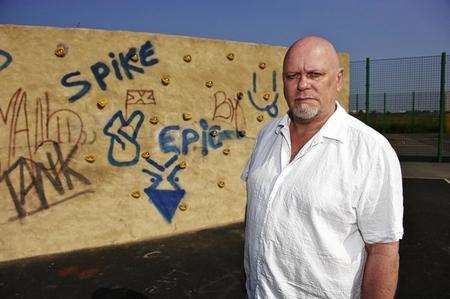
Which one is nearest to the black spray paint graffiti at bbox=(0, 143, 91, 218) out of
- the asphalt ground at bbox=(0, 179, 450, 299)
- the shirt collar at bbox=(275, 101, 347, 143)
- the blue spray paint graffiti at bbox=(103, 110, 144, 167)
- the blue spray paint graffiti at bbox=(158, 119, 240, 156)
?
the blue spray paint graffiti at bbox=(103, 110, 144, 167)

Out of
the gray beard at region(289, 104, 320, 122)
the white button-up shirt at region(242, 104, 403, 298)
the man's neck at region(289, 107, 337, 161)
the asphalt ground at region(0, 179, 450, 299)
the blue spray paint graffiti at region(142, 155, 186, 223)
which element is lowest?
the asphalt ground at region(0, 179, 450, 299)

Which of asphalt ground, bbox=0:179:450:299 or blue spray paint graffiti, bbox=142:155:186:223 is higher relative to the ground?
blue spray paint graffiti, bbox=142:155:186:223

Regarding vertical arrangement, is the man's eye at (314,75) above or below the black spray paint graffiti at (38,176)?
above

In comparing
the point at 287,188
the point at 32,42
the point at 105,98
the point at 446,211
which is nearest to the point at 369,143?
the point at 287,188

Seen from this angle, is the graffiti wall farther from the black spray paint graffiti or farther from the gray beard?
the gray beard

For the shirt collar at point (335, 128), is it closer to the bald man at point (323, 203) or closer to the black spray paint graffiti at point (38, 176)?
the bald man at point (323, 203)

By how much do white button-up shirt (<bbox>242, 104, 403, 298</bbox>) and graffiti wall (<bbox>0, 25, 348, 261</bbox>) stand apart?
329cm

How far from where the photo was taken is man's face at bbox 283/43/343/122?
1.75 meters

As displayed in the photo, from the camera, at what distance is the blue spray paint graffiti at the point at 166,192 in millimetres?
4883

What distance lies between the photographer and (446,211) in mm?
5906

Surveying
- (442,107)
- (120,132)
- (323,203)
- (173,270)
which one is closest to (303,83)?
(323,203)

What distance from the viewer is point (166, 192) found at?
499cm

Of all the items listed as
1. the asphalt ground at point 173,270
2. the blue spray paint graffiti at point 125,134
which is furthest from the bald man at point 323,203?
the blue spray paint graffiti at point 125,134

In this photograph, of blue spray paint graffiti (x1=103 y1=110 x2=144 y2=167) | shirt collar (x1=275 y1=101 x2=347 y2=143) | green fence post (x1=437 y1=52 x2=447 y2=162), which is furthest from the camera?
green fence post (x1=437 y1=52 x2=447 y2=162)
